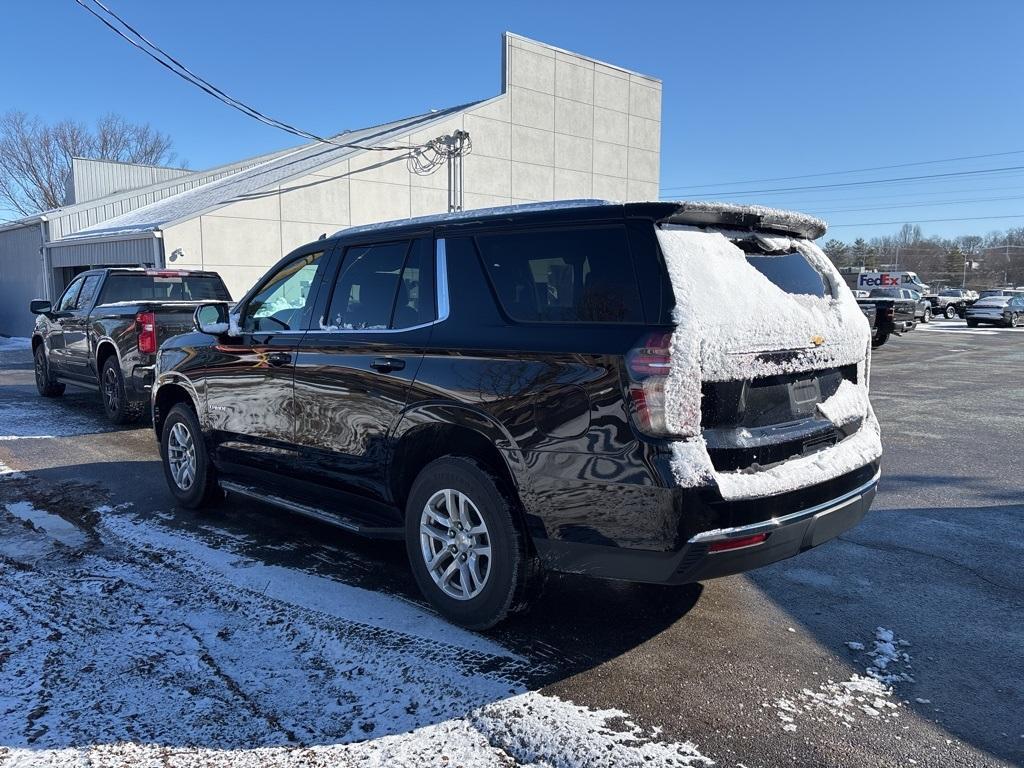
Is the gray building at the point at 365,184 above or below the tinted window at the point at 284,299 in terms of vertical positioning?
above

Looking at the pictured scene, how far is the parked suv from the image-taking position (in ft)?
9.72

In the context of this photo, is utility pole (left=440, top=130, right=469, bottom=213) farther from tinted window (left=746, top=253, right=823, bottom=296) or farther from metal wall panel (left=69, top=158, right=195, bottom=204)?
tinted window (left=746, top=253, right=823, bottom=296)

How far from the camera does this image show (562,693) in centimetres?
308

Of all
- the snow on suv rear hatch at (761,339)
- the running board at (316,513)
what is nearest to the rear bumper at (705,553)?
the snow on suv rear hatch at (761,339)

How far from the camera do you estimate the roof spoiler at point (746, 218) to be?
3213 mm

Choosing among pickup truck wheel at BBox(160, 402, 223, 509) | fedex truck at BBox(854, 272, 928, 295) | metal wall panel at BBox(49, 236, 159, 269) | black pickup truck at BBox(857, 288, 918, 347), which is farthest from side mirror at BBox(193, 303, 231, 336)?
fedex truck at BBox(854, 272, 928, 295)

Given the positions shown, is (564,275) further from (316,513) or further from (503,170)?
(503,170)

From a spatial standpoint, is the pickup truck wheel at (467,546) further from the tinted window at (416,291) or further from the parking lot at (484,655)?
the tinted window at (416,291)

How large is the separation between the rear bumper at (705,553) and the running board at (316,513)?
1.13 metres

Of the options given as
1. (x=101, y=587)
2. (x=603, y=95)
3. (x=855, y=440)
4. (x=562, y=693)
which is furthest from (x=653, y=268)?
(x=603, y=95)

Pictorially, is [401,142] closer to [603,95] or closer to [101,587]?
[603,95]

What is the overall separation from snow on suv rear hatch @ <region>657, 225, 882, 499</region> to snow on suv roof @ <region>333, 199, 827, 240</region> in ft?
0.17

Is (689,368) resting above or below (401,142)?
below

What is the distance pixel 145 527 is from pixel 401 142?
1837 cm
